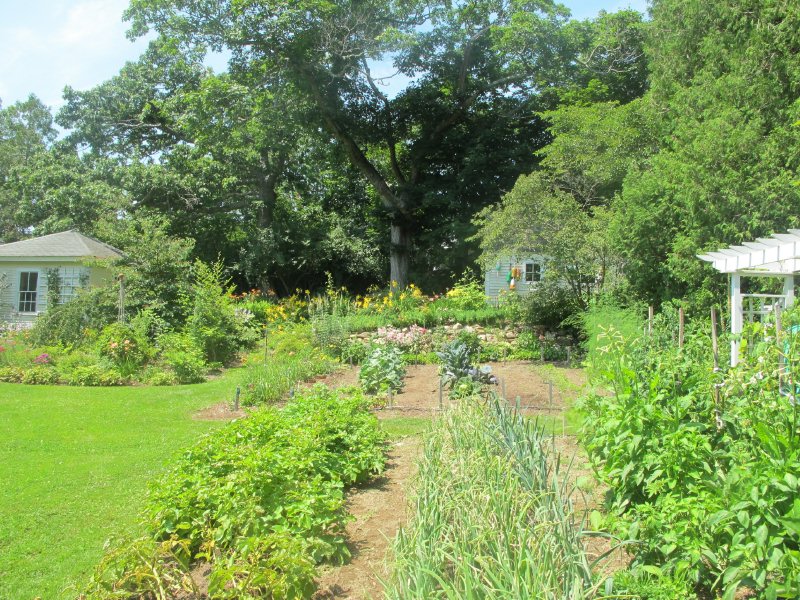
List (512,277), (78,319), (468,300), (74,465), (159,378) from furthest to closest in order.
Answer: (512,277) → (468,300) → (78,319) → (159,378) → (74,465)

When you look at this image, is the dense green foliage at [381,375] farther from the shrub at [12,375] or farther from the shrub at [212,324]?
the shrub at [12,375]

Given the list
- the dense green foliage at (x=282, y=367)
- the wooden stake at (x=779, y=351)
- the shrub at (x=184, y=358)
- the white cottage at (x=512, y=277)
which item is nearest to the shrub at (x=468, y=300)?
the white cottage at (x=512, y=277)

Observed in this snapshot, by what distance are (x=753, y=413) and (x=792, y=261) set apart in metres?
5.37

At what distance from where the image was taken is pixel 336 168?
26.5 meters

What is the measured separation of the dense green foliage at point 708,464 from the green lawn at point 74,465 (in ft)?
9.67

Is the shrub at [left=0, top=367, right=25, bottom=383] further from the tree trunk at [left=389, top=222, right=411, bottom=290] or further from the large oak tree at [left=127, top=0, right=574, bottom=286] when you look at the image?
the tree trunk at [left=389, top=222, right=411, bottom=290]

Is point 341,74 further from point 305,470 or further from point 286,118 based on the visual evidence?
point 305,470

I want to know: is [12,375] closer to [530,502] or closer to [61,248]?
[61,248]

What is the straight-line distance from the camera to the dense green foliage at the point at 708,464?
7.82 ft

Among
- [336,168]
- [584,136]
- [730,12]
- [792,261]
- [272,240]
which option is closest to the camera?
[792,261]

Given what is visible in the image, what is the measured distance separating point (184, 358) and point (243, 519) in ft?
28.8

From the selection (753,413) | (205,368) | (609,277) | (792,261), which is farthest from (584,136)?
(753,413)

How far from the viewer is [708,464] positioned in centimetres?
317

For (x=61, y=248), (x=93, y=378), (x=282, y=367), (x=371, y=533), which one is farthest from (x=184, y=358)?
(x=61, y=248)
